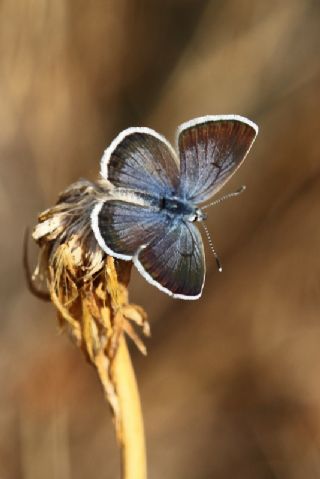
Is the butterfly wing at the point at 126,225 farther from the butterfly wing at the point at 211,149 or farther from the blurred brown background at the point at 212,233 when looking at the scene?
the blurred brown background at the point at 212,233

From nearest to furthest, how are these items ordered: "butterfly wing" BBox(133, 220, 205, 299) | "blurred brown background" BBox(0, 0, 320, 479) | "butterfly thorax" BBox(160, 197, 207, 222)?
1. "butterfly wing" BBox(133, 220, 205, 299)
2. "butterfly thorax" BBox(160, 197, 207, 222)
3. "blurred brown background" BBox(0, 0, 320, 479)

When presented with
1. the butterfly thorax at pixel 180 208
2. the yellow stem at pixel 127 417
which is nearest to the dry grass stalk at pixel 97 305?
the yellow stem at pixel 127 417

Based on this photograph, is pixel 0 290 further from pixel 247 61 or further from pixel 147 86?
pixel 247 61

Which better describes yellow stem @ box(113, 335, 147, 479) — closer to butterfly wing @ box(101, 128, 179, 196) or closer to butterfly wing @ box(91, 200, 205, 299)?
→ butterfly wing @ box(91, 200, 205, 299)

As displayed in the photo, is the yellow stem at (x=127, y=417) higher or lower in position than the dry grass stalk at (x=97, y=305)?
lower

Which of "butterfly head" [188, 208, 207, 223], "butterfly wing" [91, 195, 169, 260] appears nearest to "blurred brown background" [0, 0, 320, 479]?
"butterfly head" [188, 208, 207, 223]

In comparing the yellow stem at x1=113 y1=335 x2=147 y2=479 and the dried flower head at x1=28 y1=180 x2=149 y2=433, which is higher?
the dried flower head at x1=28 y1=180 x2=149 y2=433

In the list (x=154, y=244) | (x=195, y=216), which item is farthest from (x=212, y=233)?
(x=154, y=244)

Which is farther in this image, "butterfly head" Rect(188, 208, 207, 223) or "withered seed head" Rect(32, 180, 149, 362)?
"butterfly head" Rect(188, 208, 207, 223)
